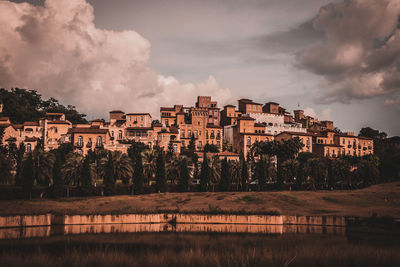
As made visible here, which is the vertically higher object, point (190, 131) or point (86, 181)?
point (190, 131)

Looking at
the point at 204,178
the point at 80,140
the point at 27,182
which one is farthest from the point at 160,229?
the point at 80,140

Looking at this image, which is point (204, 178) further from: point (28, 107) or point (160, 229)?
point (28, 107)

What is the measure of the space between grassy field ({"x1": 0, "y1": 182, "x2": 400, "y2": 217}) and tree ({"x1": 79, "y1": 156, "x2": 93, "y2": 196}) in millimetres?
4934

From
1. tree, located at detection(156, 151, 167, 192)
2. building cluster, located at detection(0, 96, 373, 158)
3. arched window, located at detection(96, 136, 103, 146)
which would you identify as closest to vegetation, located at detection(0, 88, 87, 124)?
building cluster, located at detection(0, 96, 373, 158)

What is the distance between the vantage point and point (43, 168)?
70.2 m

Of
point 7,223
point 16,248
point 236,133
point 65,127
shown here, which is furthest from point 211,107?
point 16,248

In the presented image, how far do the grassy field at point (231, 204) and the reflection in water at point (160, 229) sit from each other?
2.44 meters

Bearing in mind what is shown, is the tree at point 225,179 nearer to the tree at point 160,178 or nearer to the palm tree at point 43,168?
the tree at point 160,178

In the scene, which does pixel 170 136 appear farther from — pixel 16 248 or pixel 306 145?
pixel 16 248

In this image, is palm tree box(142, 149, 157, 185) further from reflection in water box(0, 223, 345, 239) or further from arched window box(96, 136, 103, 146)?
reflection in water box(0, 223, 345, 239)

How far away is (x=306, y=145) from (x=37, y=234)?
101 meters

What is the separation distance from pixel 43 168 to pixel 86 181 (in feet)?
34.0

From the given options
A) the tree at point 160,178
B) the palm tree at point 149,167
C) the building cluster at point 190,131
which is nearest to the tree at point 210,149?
the building cluster at point 190,131

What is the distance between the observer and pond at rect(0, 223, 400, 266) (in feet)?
88.1
